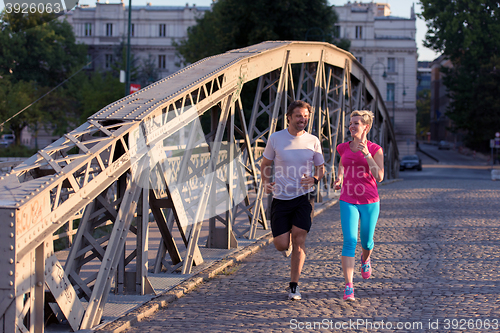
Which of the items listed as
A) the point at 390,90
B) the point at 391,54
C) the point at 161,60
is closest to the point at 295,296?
the point at 390,90

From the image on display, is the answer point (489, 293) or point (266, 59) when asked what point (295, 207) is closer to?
point (489, 293)

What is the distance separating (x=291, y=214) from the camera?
6164 mm

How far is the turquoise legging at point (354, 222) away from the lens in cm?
591

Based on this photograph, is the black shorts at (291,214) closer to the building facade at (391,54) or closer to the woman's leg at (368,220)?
the woman's leg at (368,220)

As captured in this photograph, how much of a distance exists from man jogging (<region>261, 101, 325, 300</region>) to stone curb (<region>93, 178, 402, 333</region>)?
116 centimetres

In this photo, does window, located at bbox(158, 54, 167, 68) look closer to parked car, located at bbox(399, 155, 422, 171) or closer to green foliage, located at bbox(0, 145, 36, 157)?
green foliage, located at bbox(0, 145, 36, 157)

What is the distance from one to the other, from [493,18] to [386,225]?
43.7m

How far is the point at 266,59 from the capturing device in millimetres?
10094

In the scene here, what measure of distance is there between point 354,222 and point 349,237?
0.51 ft

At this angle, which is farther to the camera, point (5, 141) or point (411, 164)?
point (5, 141)

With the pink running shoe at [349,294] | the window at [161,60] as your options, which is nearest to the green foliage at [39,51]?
the window at [161,60]

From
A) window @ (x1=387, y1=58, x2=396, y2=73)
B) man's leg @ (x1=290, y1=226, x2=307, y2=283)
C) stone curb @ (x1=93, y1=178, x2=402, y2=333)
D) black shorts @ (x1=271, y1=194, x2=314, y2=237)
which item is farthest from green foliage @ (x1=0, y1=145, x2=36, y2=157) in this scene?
window @ (x1=387, y1=58, x2=396, y2=73)

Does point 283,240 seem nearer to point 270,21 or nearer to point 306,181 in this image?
point 306,181

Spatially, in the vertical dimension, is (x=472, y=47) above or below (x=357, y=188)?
above
